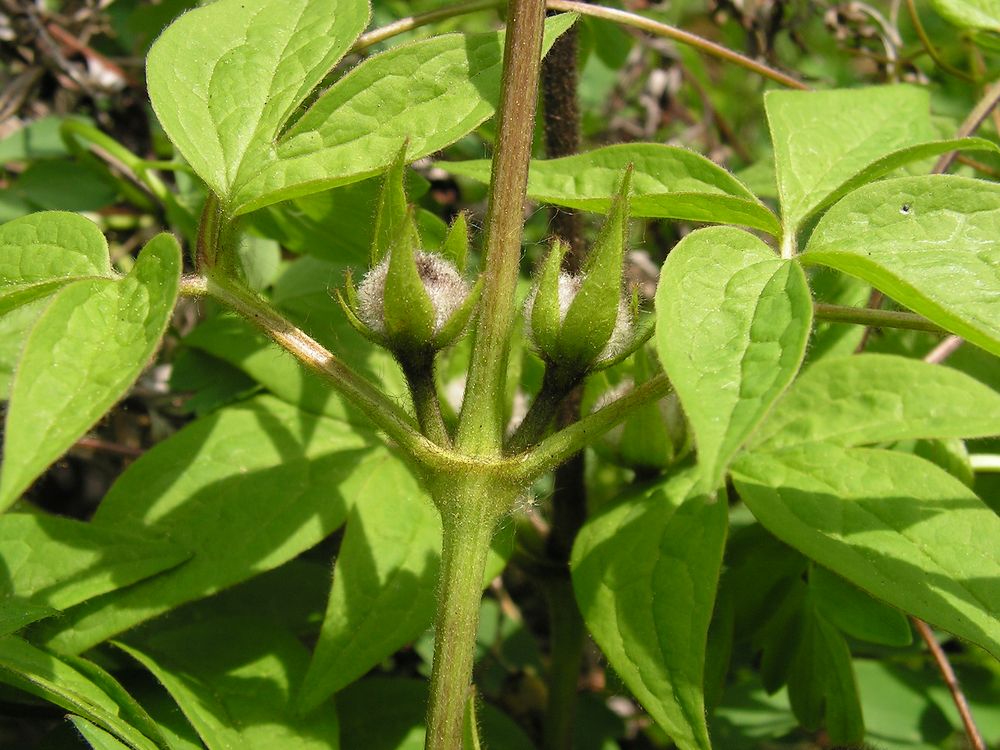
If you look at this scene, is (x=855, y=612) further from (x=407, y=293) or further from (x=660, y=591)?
(x=407, y=293)

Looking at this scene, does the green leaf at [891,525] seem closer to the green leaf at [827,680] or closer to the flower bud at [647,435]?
the flower bud at [647,435]

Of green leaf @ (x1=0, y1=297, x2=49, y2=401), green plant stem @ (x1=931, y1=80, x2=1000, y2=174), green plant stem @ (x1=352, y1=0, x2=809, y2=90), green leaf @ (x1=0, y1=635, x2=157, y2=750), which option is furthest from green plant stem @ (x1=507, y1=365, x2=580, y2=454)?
green plant stem @ (x1=931, y1=80, x2=1000, y2=174)

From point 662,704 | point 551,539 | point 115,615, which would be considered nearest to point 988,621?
point 662,704

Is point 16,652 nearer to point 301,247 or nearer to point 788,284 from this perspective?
point 301,247

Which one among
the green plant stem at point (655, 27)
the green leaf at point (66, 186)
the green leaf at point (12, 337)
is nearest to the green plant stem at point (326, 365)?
the green leaf at point (12, 337)

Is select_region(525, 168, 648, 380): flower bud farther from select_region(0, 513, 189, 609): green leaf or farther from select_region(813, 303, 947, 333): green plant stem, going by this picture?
select_region(0, 513, 189, 609): green leaf

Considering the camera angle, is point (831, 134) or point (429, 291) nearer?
point (429, 291)

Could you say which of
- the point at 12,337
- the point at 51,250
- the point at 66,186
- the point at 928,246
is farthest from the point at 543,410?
the point at 66,186
